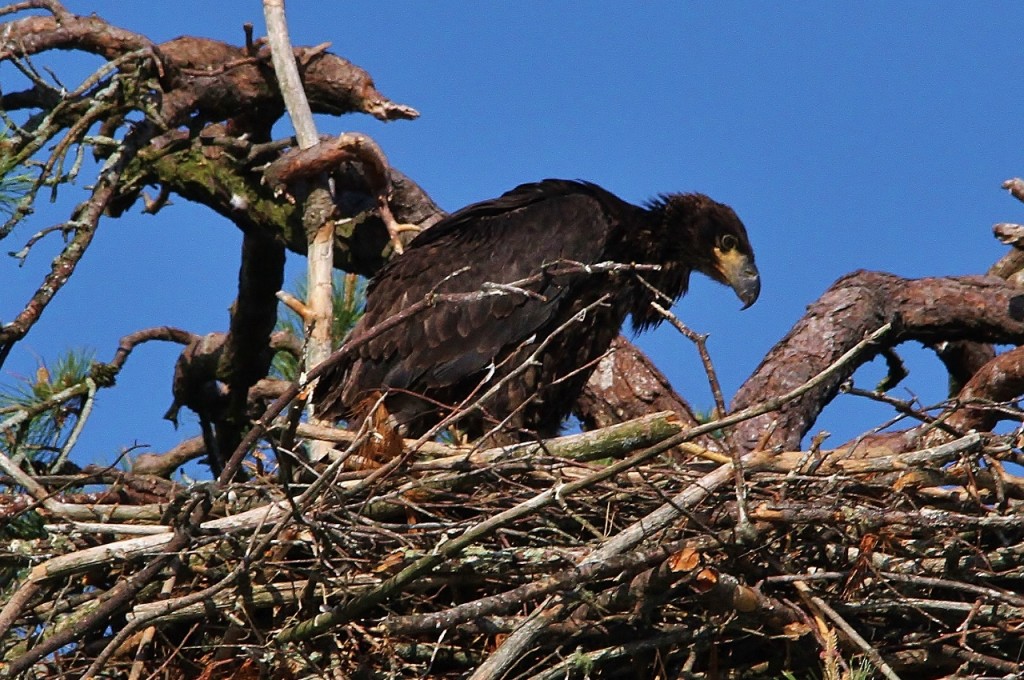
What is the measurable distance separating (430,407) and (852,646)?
8.69 feet

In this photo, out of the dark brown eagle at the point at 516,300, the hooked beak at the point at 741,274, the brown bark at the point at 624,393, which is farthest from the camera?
the brown bark at the point at 624,393

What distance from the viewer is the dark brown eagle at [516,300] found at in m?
6.87

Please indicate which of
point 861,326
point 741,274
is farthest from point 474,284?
point 861,326

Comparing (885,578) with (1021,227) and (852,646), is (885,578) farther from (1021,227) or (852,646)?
(1021,227)

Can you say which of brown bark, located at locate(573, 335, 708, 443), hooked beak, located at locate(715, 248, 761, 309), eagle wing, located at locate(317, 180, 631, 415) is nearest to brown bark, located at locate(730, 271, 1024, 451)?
hooked beak, located at locate(715, 248, 761, 309)

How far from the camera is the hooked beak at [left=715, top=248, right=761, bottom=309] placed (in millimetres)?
7414

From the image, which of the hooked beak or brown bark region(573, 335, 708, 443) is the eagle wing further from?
brown bark region(573, 335, 708, 443)

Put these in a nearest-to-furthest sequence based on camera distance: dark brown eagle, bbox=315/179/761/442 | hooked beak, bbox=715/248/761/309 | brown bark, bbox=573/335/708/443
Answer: dark brown eagle, bbox=315/179/761/442
hooked beak, bbox=715/248/761/309
brown bark, bbox=573/335/708/443

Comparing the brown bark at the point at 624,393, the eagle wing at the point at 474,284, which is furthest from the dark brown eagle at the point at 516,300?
the brown bark at the point at 624,393

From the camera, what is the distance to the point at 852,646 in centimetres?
482

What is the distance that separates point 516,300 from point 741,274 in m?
1.31

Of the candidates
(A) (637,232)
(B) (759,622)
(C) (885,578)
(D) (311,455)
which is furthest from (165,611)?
(A) (637,232)

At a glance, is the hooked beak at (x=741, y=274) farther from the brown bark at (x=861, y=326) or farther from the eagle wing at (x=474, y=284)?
the eagle wing at (x=474, y=284)

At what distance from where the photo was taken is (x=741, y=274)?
747 cm
